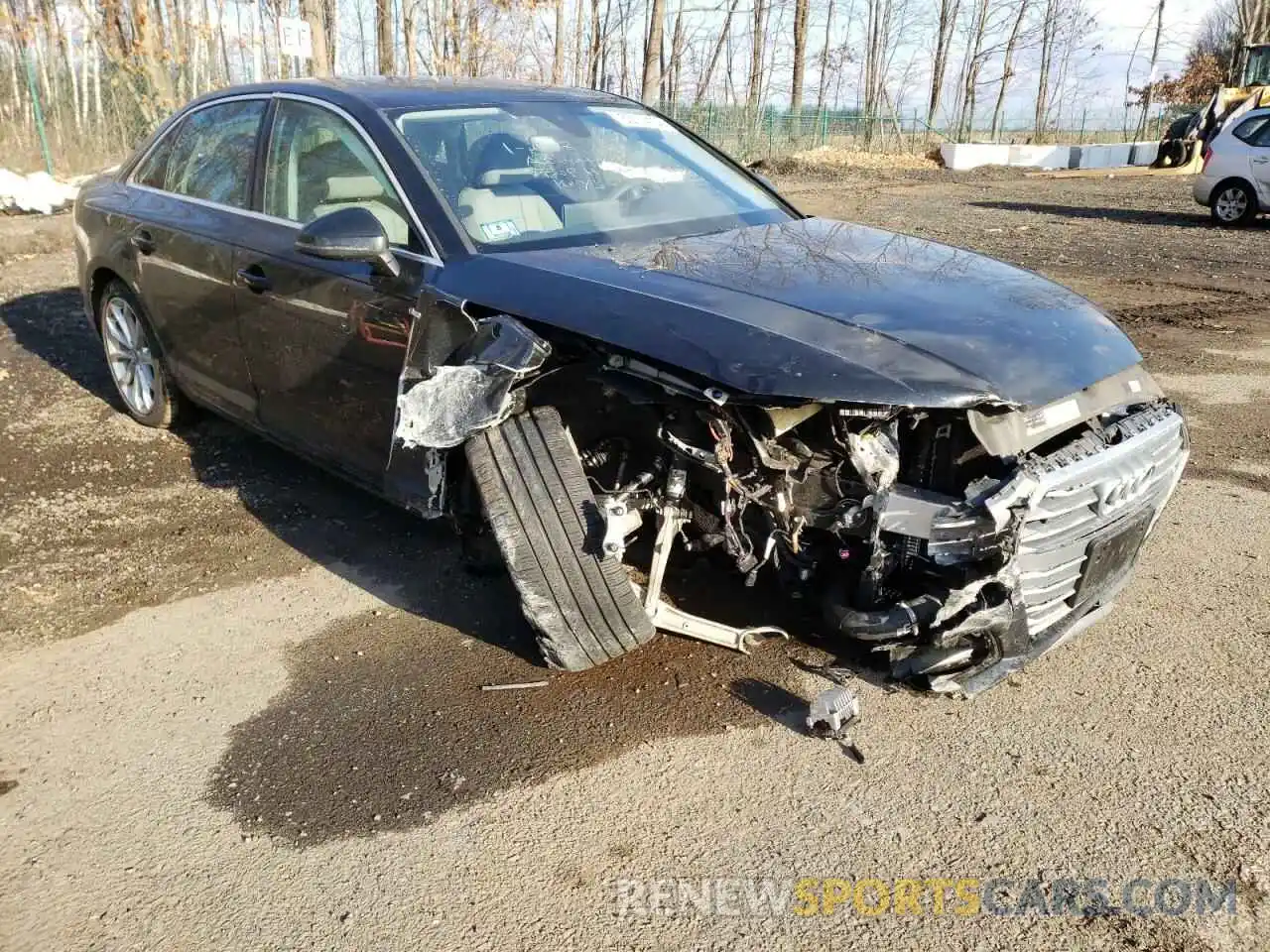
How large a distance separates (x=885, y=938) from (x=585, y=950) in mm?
649

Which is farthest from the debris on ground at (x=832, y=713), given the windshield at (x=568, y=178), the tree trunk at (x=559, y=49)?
the tree trunk at (x=559, y=49)

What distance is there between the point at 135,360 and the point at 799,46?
32060mm

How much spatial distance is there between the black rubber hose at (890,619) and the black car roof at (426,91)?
96.4 inches

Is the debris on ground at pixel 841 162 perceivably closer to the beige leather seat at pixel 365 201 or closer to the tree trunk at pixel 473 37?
the tree trunk at pixel 473 37

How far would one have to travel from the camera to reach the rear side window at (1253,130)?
43.6ft

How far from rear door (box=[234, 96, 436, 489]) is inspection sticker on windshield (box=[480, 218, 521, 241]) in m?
0.21

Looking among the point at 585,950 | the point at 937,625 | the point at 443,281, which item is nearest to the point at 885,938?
the point at 585,950

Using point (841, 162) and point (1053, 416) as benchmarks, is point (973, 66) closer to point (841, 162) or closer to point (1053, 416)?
point (841, 162)

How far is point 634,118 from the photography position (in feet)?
Result: 14.2

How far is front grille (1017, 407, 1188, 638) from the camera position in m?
2.51

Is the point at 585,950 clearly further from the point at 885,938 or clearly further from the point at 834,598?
the point at 834,598

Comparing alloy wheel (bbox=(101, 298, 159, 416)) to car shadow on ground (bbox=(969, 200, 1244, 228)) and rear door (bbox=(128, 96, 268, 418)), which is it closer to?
rear door (bbox=(128, 96, 268, 418))

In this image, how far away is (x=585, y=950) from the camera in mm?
2139

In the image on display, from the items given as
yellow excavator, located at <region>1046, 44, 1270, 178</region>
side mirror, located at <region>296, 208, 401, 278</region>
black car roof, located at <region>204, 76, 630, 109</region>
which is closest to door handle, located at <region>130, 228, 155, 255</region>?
black car roof, located at <region>204, 76, 630, 109</region>
